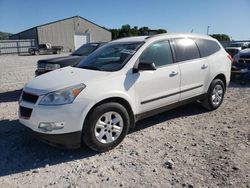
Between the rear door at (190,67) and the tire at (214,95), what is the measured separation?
1.11 feet

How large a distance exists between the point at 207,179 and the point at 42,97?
253 centimetres

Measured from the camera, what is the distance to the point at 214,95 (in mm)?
6043

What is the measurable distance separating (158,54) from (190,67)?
843mm

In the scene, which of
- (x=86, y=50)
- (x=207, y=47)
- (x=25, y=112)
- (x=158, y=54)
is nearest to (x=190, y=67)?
(x=158, y=54)

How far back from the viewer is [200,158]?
3828 millimetres

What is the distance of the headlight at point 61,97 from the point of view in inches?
146

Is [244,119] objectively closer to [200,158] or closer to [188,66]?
[188,66]

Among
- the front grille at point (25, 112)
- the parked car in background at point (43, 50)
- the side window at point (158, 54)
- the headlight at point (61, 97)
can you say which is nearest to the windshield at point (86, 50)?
the side window at point (158, 54)

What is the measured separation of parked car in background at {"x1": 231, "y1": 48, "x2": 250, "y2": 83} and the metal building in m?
40.3

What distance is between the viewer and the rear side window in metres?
5.67

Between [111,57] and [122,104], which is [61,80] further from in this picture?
[111,57]

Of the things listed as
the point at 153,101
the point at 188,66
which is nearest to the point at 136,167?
the point at 153,101

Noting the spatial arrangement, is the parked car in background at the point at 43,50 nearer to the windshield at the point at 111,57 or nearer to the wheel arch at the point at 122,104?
the windshield at the point at 111,57

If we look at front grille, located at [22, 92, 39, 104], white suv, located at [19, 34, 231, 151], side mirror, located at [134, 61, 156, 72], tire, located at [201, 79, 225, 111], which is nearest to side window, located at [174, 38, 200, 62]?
white suv, located at [19, 34, 231, 151]
